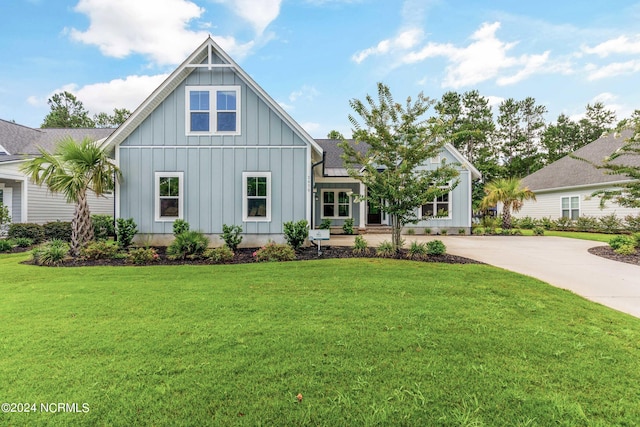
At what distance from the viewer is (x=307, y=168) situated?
32.6 feet

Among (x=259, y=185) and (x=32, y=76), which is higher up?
(x=32, y=76)

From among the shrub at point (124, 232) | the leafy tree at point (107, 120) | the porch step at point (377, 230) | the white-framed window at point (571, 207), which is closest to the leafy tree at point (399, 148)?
the shrub at point (124, 232)

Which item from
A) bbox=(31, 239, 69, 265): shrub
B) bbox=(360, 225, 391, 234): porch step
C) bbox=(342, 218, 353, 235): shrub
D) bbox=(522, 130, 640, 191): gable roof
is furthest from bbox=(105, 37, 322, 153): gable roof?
bbox=(522, 130, 640, 191): gable roof

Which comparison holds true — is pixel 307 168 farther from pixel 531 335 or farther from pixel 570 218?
pixel 570 218

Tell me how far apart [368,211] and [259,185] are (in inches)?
351

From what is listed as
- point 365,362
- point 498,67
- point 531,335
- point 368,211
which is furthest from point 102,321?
point 498,67

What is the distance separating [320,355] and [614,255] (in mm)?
10501

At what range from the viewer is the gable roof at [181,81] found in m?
9.41

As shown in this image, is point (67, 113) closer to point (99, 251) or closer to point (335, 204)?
point (335, 204)

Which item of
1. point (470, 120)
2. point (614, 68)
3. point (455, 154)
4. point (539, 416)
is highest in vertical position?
point (470, 120)

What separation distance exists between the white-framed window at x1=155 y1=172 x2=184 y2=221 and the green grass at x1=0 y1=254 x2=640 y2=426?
15.8 ft

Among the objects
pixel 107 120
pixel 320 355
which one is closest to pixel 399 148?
pixel 320 355

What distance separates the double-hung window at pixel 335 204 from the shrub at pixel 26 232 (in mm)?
12543

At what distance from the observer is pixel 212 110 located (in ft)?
32.3
